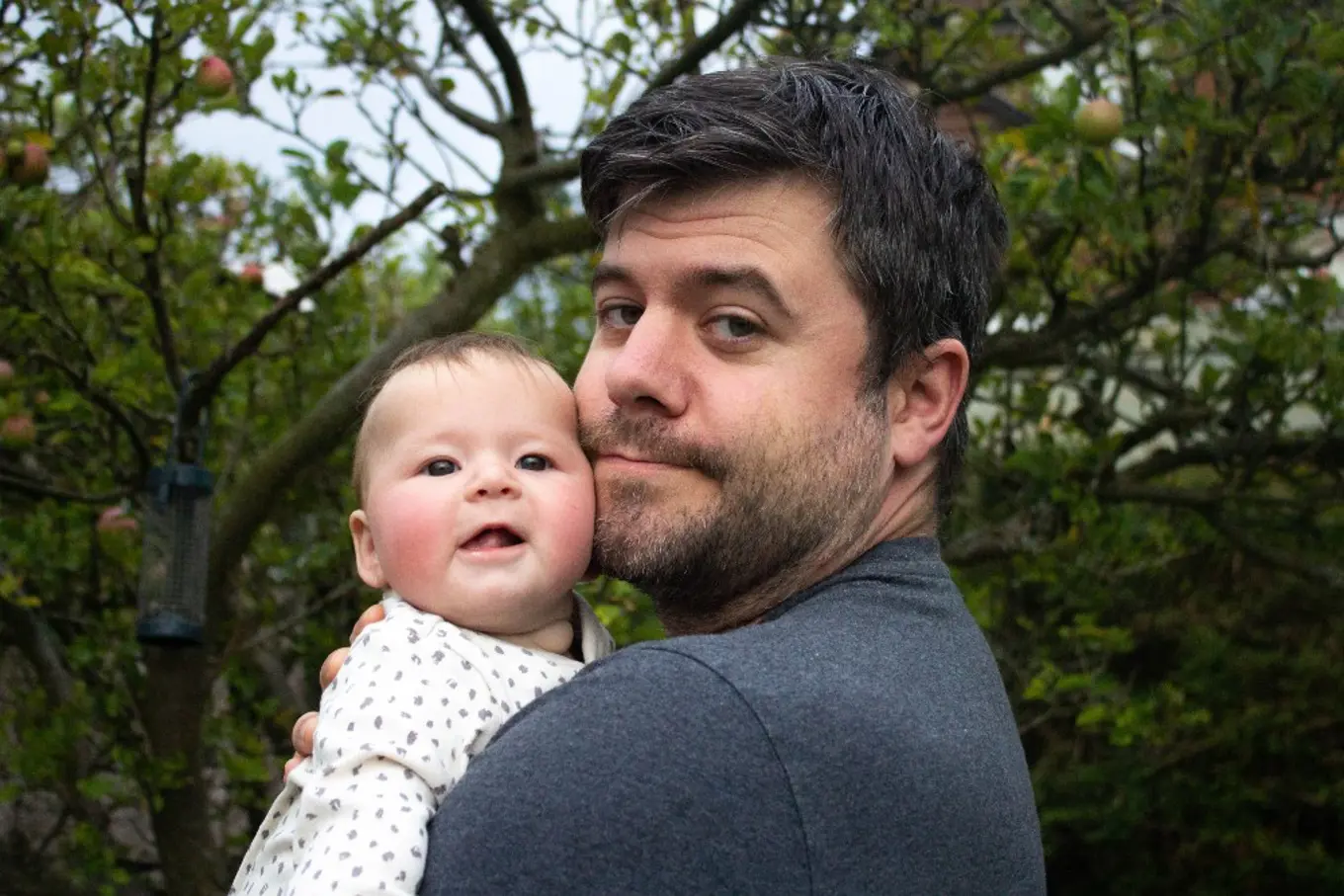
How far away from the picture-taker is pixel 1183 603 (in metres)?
6.41

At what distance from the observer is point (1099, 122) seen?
4.05 meters

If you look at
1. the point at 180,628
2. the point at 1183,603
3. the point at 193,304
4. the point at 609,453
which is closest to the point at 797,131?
the point at 609,453

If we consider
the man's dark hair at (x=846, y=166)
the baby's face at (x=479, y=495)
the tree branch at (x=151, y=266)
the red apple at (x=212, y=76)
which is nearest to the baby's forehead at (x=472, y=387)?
the baby's face at (x=479, y=495)

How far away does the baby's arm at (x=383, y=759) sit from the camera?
5.25ft

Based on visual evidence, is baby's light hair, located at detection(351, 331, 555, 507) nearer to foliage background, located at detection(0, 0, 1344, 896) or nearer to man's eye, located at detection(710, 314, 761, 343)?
man's eye, located at detection(710, 314, 761, 343)

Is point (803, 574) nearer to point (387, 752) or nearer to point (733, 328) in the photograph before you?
point (733, 328)

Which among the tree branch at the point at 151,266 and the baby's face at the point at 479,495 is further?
the tree branch at the point at 151,266

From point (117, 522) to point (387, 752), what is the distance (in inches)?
117

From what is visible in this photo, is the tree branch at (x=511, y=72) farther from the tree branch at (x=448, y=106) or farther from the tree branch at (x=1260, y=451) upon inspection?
the tree branch at (x=1260, y=451)

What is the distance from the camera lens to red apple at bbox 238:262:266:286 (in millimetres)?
4961

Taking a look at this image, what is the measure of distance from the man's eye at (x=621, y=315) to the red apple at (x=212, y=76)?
2.11 m

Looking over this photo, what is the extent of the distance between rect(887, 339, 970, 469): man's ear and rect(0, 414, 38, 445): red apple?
112 inches

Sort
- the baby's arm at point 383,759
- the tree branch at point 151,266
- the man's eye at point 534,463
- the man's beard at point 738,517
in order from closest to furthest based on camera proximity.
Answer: the baby's arm at point 383,759, the man's beard at point 738,517, the man's eye at point 534,463, the tree branch at point 151,266

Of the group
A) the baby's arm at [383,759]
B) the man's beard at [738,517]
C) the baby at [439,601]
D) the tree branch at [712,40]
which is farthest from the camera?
the tree branch at [712,40]
